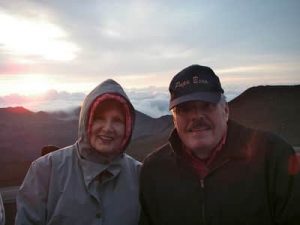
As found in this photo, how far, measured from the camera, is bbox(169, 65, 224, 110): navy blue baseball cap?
324cm

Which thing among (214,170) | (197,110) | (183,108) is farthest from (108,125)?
(214,170)

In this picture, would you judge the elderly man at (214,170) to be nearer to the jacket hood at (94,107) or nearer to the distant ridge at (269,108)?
the jacket hood at (94,107)

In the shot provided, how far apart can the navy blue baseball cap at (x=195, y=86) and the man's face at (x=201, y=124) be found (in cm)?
6

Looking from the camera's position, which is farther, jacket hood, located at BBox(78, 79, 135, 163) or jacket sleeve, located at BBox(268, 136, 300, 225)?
jacket hood, located at BBox(78, 79, 135, 163)

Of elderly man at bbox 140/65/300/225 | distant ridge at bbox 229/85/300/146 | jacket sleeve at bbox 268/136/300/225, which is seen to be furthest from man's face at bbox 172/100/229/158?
distant ridge at bbox 229/85/300/146

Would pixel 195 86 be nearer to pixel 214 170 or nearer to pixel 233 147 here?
pixel 233 147

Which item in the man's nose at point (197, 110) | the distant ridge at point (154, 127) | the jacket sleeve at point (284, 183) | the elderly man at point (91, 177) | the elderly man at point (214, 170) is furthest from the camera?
the distant ridge at point (154, 127)

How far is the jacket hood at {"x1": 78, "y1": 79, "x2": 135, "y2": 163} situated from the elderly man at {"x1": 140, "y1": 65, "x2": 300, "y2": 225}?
1.46 ft

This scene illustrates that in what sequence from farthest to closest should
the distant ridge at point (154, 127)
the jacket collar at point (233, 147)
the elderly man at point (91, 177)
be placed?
1. the distant ridge at point (154, 127)
2. the elderly man at point (91, 177)
3. the jacket collar at point (233, 147)

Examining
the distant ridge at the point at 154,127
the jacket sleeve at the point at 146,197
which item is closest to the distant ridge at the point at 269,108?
the distant ridge at the point at 154,127

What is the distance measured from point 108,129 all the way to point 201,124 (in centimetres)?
83

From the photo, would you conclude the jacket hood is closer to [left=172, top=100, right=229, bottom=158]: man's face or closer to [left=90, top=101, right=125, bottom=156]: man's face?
[left=90, top=101, right=125, bottom=156]: man's face

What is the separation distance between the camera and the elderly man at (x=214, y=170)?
3.06 m

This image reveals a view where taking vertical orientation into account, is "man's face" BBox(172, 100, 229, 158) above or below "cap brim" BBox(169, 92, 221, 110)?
below
